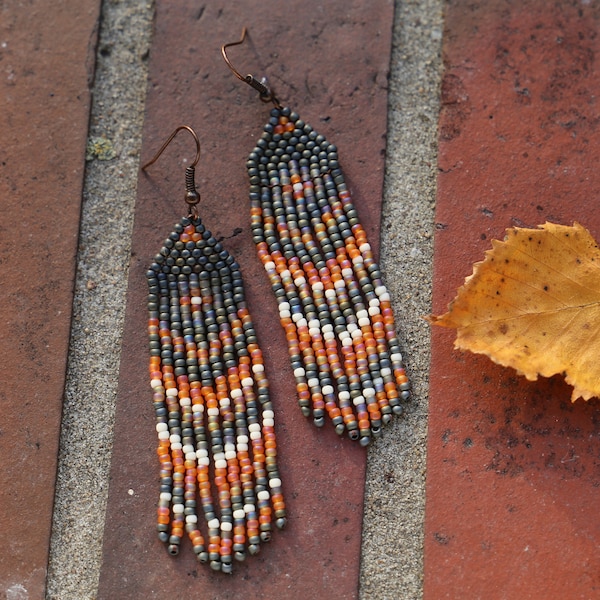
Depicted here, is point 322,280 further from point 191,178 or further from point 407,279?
point 191,178

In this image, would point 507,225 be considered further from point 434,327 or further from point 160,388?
point 160,388

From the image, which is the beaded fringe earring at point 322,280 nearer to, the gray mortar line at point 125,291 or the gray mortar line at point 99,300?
the gray mortar line at point 125,291

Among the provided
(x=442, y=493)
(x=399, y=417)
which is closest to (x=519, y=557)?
(x=442, y=493)

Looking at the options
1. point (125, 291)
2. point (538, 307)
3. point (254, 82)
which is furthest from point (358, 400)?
point (254, 82)

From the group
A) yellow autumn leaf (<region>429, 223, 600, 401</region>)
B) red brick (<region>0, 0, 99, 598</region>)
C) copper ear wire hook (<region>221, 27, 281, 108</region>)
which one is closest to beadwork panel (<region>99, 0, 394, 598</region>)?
copper ear wire hook (<region>221, 27, 281, 108</region>)

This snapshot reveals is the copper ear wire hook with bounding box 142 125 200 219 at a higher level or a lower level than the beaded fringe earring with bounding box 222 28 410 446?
higher

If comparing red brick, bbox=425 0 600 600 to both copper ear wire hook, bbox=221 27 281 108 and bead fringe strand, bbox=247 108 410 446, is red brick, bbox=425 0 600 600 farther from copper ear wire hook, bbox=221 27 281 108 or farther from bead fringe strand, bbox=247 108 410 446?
copper ear wire hook, bbox=221 27 281 108
